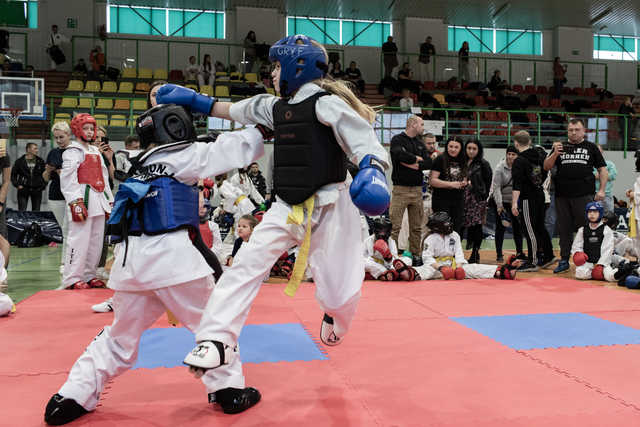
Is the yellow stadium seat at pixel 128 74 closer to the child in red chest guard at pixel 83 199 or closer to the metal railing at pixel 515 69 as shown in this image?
the metal railing at pixel 515 69

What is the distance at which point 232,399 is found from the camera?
2.44m

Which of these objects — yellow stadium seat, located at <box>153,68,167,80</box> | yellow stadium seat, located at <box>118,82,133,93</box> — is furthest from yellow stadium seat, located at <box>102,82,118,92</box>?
yellow stadium seat, located at <box>153,68,167,80</box>

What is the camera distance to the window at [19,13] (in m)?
18.3

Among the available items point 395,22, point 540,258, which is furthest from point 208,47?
point 540,258

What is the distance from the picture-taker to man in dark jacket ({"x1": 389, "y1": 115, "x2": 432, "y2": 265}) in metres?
7.09

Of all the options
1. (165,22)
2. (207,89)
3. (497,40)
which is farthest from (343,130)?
(497,40)

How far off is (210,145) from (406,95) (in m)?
14.7

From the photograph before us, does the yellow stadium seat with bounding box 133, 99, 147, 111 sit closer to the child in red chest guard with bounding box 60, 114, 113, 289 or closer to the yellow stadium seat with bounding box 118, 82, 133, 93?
the yellow stadium seat with bounding box 118, 82, 133, 93

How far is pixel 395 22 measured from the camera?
70.3ft

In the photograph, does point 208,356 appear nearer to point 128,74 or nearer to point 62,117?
point 62,117

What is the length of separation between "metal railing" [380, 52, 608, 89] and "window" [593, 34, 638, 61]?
1.26 metres

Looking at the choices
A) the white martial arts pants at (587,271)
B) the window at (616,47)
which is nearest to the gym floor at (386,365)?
the white martial arts pants at (587,271)

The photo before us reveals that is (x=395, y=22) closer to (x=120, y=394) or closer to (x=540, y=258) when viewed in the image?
(x=540, y=258)

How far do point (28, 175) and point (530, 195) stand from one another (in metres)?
9.74
